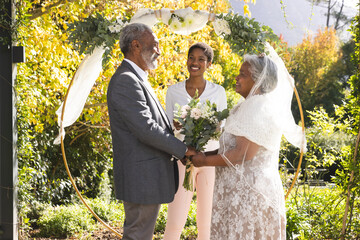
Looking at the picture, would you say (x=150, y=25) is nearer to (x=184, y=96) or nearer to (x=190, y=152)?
(x=184, y=96)

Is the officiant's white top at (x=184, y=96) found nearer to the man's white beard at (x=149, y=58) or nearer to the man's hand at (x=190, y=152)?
the man's hand at (x=190, y=152)

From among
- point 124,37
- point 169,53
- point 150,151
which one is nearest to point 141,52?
point 124,37

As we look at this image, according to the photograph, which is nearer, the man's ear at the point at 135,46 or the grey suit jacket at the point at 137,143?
the grey suit jacket at the point at 137,143

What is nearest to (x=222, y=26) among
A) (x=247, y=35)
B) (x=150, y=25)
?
(x=247, y=35)

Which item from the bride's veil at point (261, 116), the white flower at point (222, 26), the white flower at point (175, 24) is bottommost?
the bride's veil at point (261, 116)

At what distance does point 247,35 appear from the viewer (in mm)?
4039

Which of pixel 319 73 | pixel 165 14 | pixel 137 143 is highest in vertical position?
pixel 319 73

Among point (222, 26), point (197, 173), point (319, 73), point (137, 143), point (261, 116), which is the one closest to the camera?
point (261, 116)

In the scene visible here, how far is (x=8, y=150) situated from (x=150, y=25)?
69.3 inches

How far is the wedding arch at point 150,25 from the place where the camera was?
4.03m

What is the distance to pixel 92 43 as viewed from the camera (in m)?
4.04

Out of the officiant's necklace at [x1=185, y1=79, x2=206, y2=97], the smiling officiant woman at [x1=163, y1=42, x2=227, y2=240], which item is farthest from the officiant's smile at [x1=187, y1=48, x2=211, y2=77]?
the officiant's necklace at [x1=185, y1=79, x2=206, y2=97]

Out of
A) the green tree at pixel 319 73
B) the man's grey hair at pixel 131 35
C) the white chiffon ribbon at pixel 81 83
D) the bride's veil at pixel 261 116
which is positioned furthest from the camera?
the green tree at pixel 319 73

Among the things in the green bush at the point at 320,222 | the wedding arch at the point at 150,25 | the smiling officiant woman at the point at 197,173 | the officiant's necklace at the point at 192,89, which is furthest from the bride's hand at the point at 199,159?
the green bush at the point at 320,222
